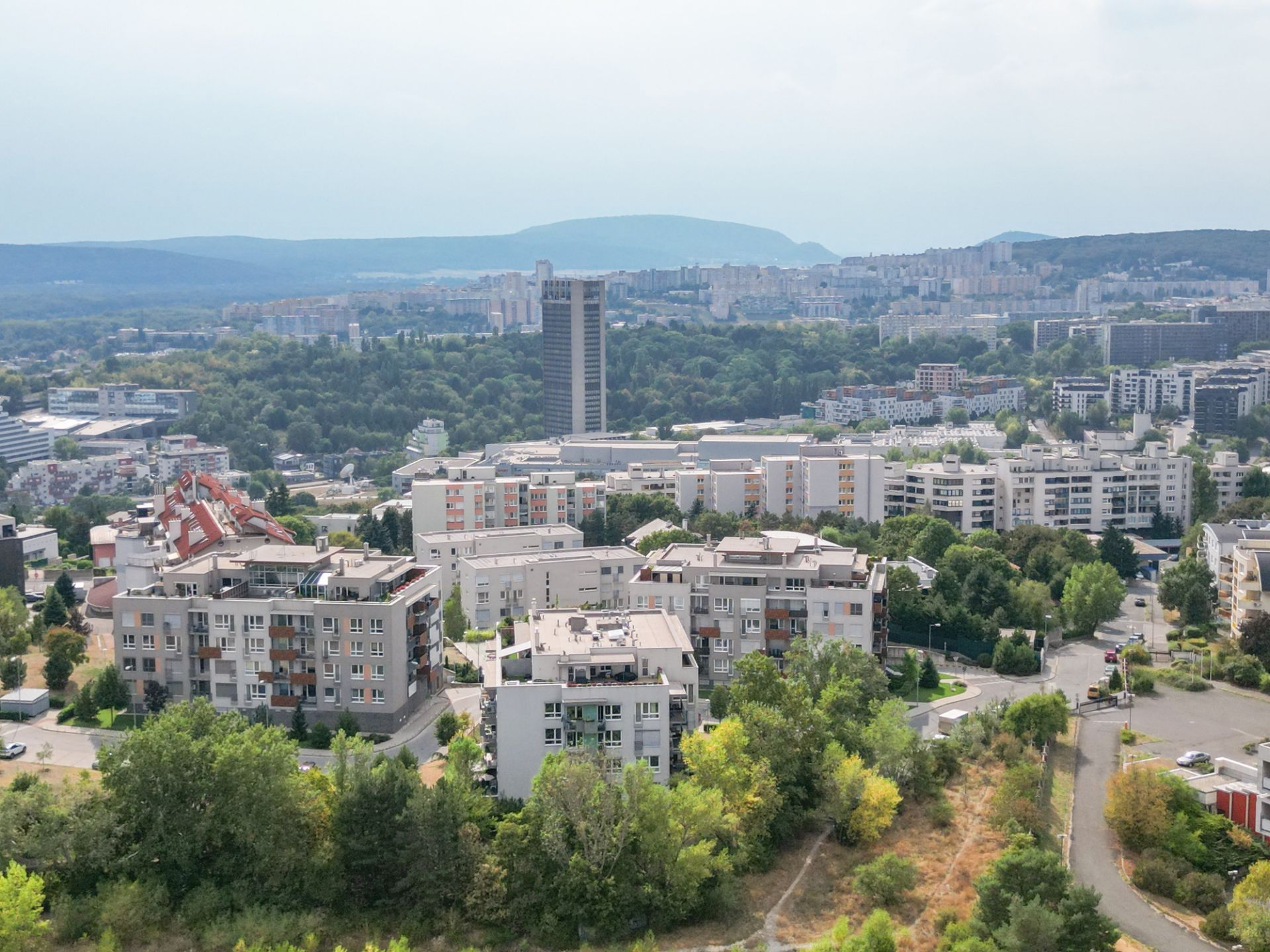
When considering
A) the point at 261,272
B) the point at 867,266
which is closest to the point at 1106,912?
the point at 867,266

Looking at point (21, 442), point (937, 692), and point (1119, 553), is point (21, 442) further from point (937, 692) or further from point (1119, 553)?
point (937, 692)

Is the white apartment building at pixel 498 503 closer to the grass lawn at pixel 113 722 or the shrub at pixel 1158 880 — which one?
the grass lawn at pixel 113 722

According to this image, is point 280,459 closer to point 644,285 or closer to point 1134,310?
point 1134,310

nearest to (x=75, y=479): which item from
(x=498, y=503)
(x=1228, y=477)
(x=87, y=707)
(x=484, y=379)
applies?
(x=484, y=379)

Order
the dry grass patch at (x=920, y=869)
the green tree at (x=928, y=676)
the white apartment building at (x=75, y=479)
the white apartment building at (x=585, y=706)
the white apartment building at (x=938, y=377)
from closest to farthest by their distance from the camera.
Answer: the dry grass patch at (x=920, y=869), the white apartment building at (x=585, y=706), the green tree at (x=928, y=676), the white apartment building at (x=75, y=479), the white apartment building at (x=938, y=377)

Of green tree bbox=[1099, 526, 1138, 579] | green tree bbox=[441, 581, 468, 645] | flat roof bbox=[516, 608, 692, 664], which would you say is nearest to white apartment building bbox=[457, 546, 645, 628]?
green tree bbox=[441, 581, 468, 645]

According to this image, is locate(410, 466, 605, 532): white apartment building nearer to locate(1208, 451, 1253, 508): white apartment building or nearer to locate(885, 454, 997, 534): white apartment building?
locate(885, 454, 997, 534): white apartment building

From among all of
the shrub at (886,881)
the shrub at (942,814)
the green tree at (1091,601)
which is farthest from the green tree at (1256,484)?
the shrub at (886,881)
